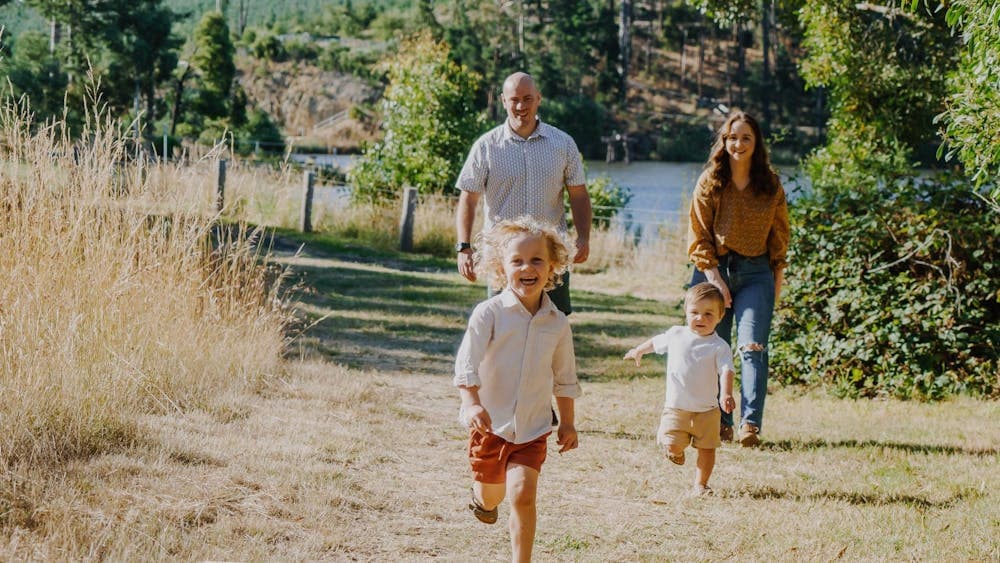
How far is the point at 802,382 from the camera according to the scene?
330 inches

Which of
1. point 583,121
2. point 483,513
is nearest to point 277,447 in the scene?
point 483,513

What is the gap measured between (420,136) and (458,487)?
15461 millimetres

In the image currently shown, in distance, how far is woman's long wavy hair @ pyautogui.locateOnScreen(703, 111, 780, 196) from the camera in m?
5.84

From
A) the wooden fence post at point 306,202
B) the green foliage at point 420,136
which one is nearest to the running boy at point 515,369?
the wooden fence post at point 306,202

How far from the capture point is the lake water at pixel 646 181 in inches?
850

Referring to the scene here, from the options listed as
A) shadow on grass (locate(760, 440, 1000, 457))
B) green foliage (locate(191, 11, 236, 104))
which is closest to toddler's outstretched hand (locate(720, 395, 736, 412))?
shadow on grass (locate(760, 440, 1000, 457))

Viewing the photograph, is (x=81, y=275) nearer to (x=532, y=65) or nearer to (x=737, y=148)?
(x=737, y=148)

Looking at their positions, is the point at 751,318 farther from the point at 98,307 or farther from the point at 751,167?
the point at 98,307

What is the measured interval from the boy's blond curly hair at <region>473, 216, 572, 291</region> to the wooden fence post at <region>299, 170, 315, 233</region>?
50.2 ft

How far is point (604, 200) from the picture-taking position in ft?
64.8

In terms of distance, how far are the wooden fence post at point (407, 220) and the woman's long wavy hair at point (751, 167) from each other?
12.3m

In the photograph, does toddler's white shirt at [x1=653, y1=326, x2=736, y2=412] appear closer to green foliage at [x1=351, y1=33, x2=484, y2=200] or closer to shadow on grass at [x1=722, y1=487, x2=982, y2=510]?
shadow on grass at [x1=722, y1=487, x2=982, y2=510]

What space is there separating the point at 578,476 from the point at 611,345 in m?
4.85

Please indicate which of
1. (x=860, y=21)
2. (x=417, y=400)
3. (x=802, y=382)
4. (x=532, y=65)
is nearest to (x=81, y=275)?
(x=417, y=400)
